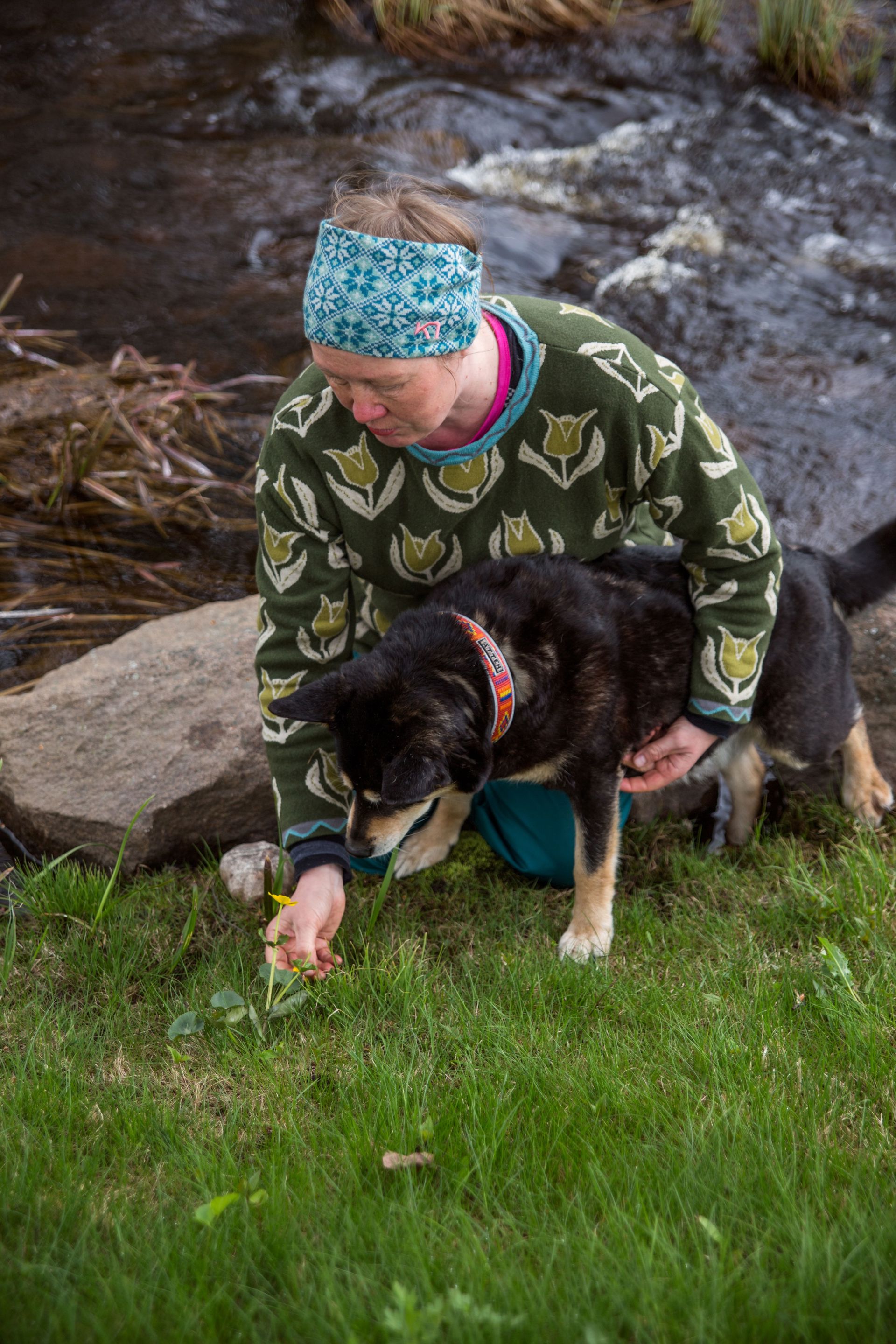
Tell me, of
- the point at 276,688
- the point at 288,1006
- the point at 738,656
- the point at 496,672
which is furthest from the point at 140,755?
the point at 738,656

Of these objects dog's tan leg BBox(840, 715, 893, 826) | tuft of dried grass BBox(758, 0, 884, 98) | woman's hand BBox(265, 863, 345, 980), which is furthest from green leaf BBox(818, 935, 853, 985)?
tuft of dried grass BBox(758, 0, 884, 98)

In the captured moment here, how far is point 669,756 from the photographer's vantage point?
3047 mm

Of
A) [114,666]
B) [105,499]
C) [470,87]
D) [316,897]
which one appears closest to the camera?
[316,897]

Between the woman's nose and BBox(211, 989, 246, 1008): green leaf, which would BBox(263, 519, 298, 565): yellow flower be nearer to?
the woman's nose

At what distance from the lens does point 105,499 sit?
473 cm


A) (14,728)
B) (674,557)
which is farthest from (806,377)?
(14,728)

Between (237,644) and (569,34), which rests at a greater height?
(569,34)

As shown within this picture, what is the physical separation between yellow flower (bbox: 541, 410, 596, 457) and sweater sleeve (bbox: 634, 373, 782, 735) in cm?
16

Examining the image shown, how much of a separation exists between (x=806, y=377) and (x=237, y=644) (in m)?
3.91

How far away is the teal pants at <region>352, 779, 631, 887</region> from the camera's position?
132 inches

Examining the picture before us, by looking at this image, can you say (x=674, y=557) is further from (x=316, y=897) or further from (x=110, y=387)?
(x=110, y=387)

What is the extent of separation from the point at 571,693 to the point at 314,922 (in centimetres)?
93

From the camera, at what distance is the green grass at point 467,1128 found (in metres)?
1.68

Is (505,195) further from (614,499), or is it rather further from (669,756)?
(669,756)
